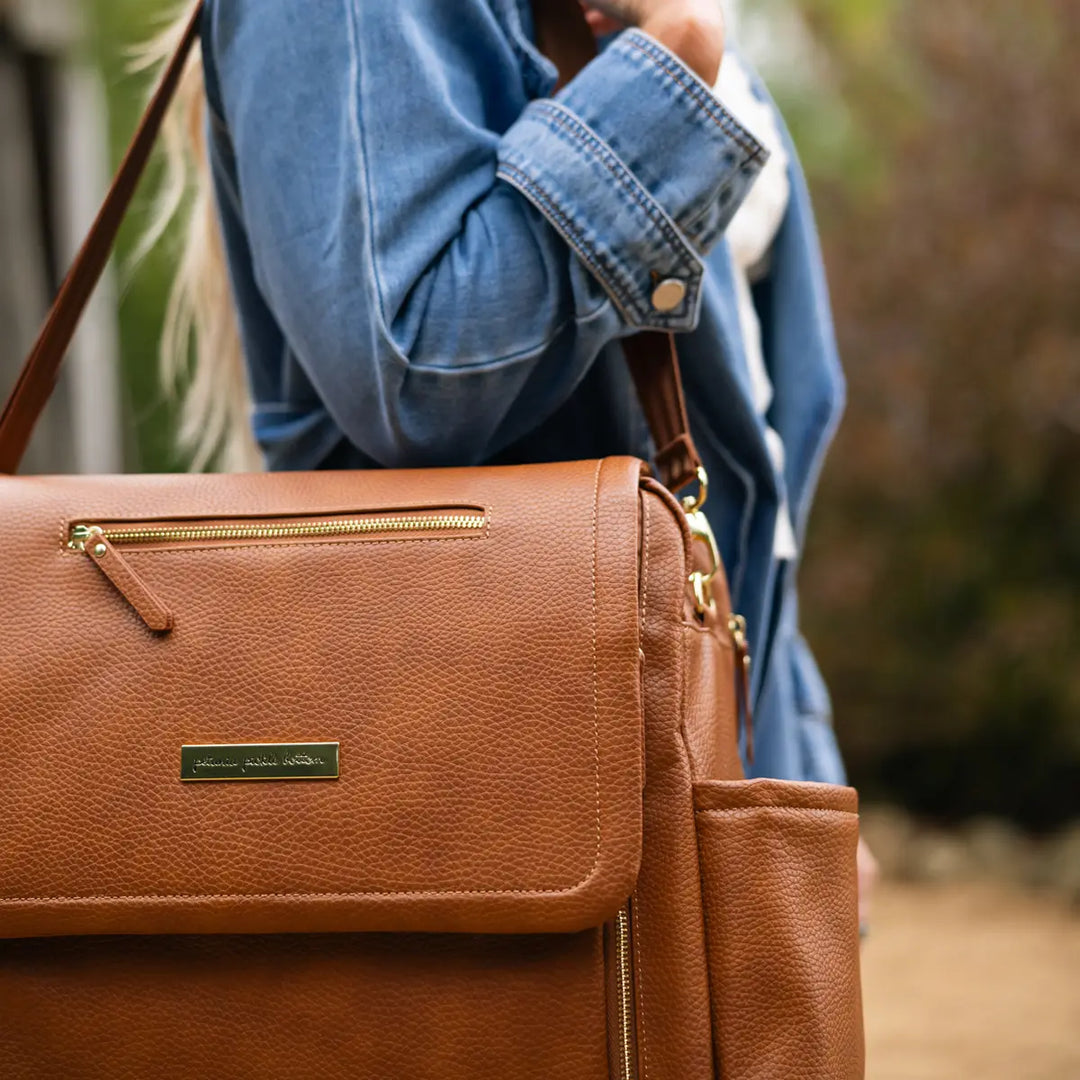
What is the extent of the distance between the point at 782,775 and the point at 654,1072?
47 cm

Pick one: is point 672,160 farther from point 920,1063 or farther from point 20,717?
point 920,1063

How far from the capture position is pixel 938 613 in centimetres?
513

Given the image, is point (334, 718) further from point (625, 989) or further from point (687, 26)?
point (687, 26)

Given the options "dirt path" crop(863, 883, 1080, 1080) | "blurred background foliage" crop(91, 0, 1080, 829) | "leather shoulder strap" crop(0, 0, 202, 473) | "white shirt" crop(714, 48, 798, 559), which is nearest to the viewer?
"leather shoulder strap" crop(0, 0, 202, 473)

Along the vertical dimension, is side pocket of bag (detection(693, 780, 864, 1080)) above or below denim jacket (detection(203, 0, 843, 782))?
below

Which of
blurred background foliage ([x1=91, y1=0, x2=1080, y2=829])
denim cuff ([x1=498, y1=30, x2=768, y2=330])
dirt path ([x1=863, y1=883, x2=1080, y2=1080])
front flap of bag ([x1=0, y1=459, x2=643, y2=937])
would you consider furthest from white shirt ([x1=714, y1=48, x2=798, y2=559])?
blurred background foliage ([x1=91, y1=0, x2=1080, y2=829])

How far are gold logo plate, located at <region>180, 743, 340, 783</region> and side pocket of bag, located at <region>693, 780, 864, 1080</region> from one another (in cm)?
26

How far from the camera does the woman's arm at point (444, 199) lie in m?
0.93

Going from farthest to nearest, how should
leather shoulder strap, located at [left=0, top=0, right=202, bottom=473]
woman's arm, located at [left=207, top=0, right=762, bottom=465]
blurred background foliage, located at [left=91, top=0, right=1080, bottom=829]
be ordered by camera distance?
blurred background foliage, located at [left=91, top=0, right=1080, bottom=829] < leather shoulder strap, located at [left=0, top=0, right=202, bottom=473] < woman's arm, located at [left=207, top=0, right=762, bottom=465]

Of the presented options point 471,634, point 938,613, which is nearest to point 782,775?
point 471,634

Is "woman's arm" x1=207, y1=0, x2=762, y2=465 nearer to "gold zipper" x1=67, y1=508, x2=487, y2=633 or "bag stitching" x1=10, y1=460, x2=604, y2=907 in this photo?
"gold zipper" x1=67, y1=508, x2=487, y2=633

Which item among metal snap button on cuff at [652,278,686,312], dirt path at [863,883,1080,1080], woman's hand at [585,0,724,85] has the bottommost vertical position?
dirt path at [863,883,1080,1080]

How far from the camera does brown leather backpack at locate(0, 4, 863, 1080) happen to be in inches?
32.9

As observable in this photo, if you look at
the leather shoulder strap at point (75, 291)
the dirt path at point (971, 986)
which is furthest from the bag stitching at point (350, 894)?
the dirt path at point (971, 986)
